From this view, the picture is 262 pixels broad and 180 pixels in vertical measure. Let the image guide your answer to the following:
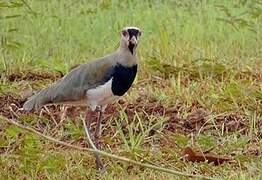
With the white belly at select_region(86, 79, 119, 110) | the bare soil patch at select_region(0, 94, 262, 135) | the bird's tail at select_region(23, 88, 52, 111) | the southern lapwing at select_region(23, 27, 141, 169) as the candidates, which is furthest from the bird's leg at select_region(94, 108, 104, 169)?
the bare soil patch at select_region(0, 94, 262, 135)

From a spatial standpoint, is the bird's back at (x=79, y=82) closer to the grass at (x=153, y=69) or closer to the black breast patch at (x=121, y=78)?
A: the black breast patch at (x=121, y=78)

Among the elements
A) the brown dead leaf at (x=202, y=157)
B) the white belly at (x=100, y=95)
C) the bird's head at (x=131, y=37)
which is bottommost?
the brown dead leaf at (x=202, y=157)

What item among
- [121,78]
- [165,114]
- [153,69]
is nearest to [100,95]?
[121,78]

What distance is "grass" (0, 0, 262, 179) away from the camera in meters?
5.11

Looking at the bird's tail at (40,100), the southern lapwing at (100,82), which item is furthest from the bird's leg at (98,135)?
the bird's tail at (40,100)

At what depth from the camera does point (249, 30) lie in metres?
9.34

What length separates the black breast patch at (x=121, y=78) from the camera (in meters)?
5.00

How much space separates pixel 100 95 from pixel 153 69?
2.51m

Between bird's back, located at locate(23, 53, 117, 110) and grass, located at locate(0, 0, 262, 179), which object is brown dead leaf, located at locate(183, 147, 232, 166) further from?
bird's back, located at locate(23, 53, 117, 110)

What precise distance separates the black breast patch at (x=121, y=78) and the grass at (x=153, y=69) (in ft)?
1.21

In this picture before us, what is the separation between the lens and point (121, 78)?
16.4 feet

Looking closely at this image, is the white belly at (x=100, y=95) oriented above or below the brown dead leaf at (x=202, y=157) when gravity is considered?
above

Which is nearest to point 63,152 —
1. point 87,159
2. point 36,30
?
point 87,159

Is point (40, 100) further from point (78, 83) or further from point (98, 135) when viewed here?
point (98, 135)
